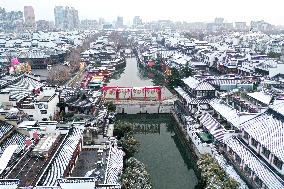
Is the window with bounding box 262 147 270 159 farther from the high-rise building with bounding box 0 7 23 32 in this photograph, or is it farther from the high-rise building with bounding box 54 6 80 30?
the high-rise building with bounding box 54 6 80 30

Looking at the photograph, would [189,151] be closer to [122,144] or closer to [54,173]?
[122,144]

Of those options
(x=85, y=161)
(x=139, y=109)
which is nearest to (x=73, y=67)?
(x=139, y=109)

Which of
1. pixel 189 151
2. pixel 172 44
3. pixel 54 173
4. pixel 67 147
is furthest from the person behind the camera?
pixel 172 44

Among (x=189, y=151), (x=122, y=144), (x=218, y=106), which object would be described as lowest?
(x=189, y=151)

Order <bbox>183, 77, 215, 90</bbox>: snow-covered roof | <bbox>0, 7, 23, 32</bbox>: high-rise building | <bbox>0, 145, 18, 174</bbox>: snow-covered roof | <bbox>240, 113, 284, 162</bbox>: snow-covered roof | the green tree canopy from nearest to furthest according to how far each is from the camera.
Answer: <bbox>0, 145, 18, 174</bbox>: snow-covered roof → <bbox>240, 113, 284, 162</bbox>: snow-covered roof → the green tree canopy → <bbox>183, 77, 215, 90</bbox>: snow-covered roof → <bbox>0, 7, 23, 32</bbox>: high-rise building

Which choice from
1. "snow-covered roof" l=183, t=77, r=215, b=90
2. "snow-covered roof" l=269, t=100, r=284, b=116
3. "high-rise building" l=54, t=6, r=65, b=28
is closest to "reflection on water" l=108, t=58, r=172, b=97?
"snow-covered roof" l=183, t=77, r=215, b=90

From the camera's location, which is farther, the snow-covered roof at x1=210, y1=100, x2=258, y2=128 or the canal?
the canal

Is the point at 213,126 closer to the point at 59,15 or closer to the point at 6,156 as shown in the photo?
the point at 6,156
